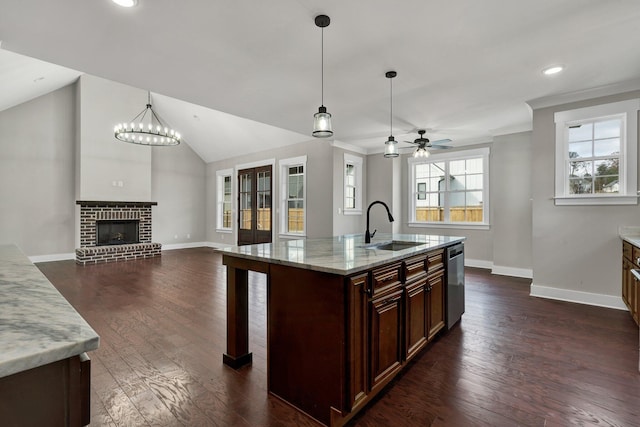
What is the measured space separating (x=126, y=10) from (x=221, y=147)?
6730 millimetres

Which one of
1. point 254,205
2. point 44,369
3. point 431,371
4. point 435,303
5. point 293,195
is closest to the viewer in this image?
point 44,369

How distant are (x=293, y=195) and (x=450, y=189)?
3.57 meters

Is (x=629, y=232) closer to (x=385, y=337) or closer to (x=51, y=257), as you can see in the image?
(x=385, y=337)

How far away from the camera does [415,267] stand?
2.39 meters

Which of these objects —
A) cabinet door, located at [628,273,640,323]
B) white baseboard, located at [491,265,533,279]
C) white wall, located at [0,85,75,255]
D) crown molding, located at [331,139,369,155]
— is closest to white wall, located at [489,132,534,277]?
white baseboard, located at [491,265,533,279]

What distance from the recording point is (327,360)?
1738 mm

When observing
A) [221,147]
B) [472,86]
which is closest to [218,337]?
[472,86]

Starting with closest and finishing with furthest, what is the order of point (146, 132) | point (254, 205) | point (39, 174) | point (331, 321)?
point (331, 321) → point (146, 132) → point (39, 174) → point (254, 205)

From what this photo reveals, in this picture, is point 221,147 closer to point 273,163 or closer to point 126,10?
point 273,163

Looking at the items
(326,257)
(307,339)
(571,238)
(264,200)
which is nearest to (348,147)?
(264,200)

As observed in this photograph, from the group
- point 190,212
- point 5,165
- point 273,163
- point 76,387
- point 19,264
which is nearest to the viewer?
point 76,387

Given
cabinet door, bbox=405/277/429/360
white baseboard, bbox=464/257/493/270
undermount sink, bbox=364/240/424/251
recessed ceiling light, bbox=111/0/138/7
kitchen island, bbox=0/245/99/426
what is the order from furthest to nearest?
white baseboard, bbox=464/257/493/270 < undermount sink, bbox=364/240/424/251 < cabinet door, bbox=405/277/429/360 < recessed ceiling light, bbox=111/0/138/7 < kitchen island, bbox=0/245/99/426

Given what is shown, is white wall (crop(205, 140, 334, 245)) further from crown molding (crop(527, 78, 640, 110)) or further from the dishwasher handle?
crown molding (crop(527, 78, 640, 110))

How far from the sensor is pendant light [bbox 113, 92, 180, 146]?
593 centimetres
